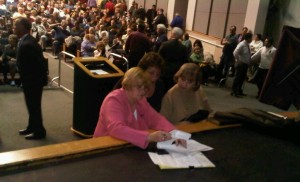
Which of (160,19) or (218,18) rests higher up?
(218,18)

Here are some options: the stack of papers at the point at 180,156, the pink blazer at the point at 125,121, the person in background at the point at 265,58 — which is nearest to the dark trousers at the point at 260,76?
the person in background at the point at 265,58

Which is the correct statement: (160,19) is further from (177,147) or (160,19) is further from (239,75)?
(177,147)

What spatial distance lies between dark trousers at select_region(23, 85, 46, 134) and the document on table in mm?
2613

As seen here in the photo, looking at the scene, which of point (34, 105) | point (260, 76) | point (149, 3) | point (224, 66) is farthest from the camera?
point (149, 3)

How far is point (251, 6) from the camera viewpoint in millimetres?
9922

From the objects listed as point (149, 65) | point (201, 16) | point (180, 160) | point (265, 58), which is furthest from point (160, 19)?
point (180, 160)

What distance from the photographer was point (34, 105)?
4.06m

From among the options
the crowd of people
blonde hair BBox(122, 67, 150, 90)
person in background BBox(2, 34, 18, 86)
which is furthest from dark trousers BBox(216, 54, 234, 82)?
blonde hair BBox(122, 67, 150, 90)

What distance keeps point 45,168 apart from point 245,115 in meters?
1.50

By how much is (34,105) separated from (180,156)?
108 inches

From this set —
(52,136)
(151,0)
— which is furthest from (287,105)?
(151,0)

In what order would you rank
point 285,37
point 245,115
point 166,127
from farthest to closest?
1. point 245,115
2. point 166,127
3. point 285,37

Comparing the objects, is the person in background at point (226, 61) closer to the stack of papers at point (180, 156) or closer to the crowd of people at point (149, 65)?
the crowd of people at point (149, 65)

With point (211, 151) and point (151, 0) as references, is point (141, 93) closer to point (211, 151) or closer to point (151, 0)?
point (211, 151)
